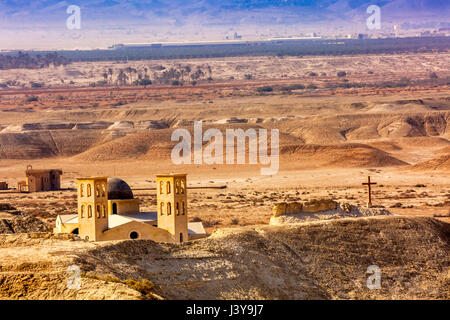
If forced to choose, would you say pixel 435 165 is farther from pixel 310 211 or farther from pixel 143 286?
pixel 143 286

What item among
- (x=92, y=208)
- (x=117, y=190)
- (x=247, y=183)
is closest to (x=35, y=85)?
(x=247, y=183)

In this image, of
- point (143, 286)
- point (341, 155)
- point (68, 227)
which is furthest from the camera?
point (341, 155)

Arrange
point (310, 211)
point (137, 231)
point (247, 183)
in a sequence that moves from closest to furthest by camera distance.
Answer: point (310, 211)
point (137, 231)
point (247, 183)

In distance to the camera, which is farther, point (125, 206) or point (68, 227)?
point (125, 206)

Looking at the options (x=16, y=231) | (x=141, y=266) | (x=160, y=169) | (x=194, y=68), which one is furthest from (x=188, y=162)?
(x=194, y=68)

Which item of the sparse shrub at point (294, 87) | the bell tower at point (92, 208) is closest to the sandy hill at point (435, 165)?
the bell tower at point (92, 208)

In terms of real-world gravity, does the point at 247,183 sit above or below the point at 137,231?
below
